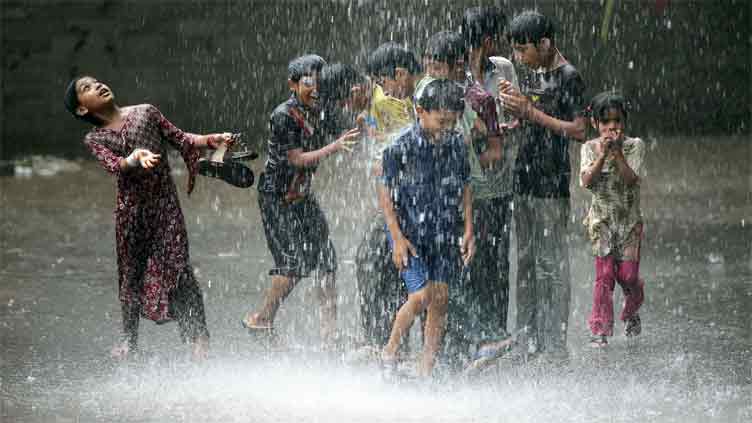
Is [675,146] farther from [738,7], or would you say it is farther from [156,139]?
[156,139]

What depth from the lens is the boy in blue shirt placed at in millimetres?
5223

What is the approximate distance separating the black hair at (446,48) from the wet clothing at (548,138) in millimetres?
464

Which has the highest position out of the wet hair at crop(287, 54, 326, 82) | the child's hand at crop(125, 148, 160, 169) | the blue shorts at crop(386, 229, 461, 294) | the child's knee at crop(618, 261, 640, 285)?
A: the wet hair at crop(287, 54, 326, 82)

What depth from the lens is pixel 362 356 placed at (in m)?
5.64

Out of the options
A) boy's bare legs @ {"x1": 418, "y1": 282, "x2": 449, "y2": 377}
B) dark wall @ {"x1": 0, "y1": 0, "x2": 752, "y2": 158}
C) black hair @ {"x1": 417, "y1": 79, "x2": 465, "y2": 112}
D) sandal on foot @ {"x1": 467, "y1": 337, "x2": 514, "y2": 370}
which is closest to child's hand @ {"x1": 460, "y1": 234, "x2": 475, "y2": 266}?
boy's bare legs @ {"x1": 418, "y1": 282, "x2": 449, "y2": 377}

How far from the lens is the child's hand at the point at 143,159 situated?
5379mm

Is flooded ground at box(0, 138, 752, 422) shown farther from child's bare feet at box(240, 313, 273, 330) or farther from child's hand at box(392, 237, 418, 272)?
child's hand at box(392, 237, 418, 272)

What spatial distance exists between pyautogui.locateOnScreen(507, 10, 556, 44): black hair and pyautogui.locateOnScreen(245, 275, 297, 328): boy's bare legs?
155 centimetres

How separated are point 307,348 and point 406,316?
92cm

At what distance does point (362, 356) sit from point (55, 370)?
4.52 ft

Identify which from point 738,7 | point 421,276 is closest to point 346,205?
point 421,276

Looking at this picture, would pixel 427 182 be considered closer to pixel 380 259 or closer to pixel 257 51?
pixel 380 259

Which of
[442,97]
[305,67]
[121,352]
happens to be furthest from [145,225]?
[442,97]

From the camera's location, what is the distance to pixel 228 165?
19.3 feet
